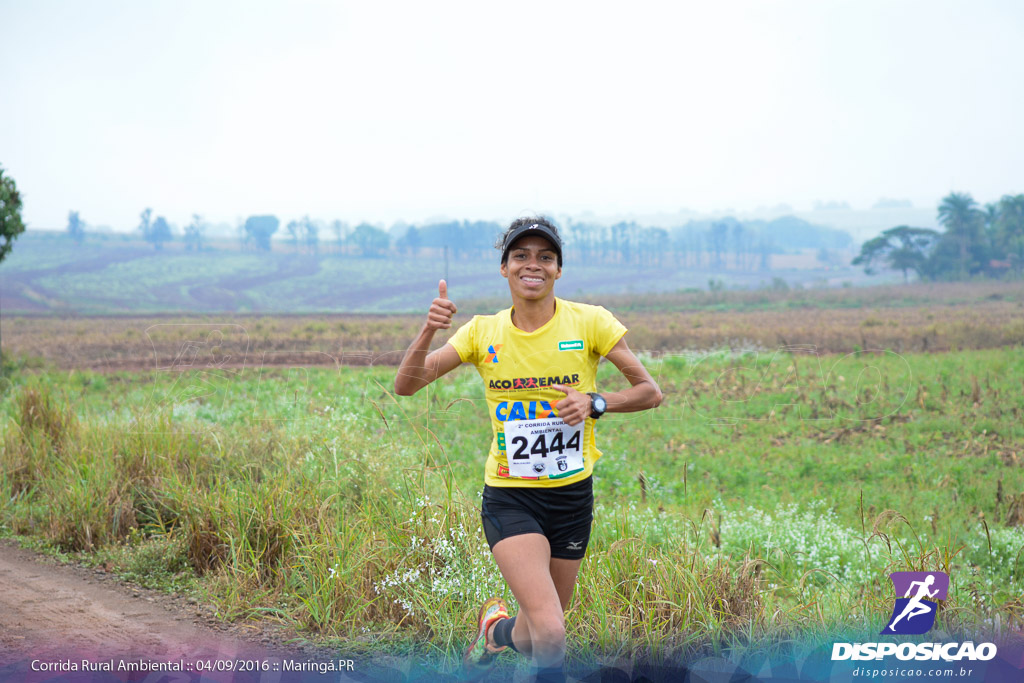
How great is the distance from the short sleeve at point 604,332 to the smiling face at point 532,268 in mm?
242

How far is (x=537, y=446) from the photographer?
3383 millimetres

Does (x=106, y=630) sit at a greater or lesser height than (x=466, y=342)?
lesser

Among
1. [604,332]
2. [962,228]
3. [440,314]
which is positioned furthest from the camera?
[962,228]

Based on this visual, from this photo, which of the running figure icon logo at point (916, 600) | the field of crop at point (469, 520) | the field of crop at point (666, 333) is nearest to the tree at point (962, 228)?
the field of crop at point (666, 333)

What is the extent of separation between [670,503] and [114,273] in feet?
355

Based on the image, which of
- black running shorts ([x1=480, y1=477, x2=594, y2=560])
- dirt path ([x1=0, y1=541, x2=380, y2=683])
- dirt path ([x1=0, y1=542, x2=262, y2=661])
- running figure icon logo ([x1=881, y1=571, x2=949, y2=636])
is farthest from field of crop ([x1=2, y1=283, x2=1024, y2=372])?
running figure icon logo ([x1=881, y1=571, x2=949, y2=636])

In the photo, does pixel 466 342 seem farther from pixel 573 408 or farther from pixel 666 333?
pixel 666 333

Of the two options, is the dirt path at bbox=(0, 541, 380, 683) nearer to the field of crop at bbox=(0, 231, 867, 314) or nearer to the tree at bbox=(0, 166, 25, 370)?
the tree at bbox=(0, 166, 25, 370)

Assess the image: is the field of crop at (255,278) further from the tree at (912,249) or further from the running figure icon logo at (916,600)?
the running figure icon logo at (916,600)

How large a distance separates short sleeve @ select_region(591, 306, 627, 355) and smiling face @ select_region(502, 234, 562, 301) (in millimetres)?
242

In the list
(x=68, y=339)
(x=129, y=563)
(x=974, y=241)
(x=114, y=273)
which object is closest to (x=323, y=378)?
(x=129, y=563)

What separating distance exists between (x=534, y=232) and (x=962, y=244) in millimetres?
92282

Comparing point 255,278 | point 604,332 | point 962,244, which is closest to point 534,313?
point 604,332

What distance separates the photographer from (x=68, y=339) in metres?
40.4
